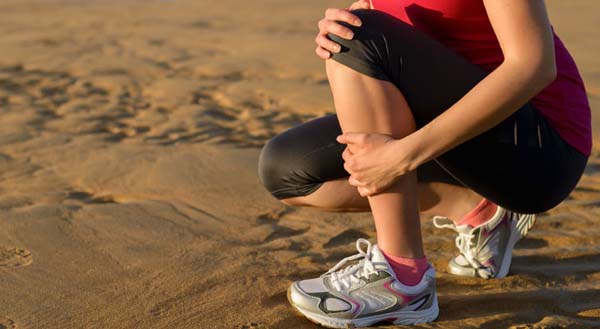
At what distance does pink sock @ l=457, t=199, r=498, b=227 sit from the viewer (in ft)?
7.93

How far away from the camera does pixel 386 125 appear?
6.64 ft

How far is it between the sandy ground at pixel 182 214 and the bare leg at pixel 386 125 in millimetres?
234

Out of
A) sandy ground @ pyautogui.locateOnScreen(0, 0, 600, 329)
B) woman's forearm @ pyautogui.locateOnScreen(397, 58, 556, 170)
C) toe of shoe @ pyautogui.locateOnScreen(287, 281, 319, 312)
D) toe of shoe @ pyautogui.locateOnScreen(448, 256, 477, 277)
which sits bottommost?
sandy ground @ pyautogui.locateOnScreen(0, 0, 600, 329)

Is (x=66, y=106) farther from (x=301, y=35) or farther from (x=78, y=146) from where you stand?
(x=301, y=35)

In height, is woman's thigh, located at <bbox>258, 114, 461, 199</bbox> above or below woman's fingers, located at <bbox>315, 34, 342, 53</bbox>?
below

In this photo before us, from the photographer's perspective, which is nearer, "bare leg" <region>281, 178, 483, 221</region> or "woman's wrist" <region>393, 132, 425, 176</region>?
"woman's wrist" <region>393, 132, 425, 176</region>

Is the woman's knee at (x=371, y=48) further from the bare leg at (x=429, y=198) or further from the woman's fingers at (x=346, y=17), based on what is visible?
the bare leg at (x=429, y=198)

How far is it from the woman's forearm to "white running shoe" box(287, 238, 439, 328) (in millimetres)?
307

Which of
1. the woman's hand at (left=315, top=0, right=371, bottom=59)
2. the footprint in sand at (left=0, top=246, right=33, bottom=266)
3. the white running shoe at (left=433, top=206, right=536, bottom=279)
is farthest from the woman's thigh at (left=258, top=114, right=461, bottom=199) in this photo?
the footprint in sand at (left=0, top=246, right=33, bottom=266)

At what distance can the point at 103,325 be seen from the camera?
2139mm

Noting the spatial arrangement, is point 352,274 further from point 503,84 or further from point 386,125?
point 503,84

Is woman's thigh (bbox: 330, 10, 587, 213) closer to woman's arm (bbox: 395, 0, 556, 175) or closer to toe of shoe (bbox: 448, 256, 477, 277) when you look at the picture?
woman's arm (bbox: 395, 0, 556, 175)

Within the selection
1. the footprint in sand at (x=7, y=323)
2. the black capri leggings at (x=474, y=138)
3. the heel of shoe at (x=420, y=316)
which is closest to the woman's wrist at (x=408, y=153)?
the black capri leggings at (x=474, y=138)

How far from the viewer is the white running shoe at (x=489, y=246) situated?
2.40 metres
